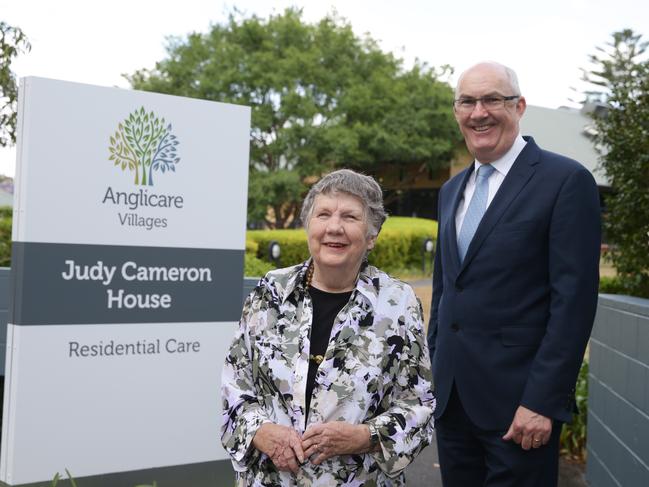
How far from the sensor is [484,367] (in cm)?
251

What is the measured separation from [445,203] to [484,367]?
67 centimetres

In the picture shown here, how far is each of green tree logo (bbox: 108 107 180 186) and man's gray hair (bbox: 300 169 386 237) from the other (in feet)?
5.54

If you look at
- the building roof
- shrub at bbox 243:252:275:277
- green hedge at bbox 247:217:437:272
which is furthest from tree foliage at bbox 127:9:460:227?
shrub at bbox 243:252:275:277

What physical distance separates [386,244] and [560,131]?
663 inches

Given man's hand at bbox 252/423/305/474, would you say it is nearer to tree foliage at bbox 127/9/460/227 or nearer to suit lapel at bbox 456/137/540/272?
suit lapel at bbox 456/137/540/272

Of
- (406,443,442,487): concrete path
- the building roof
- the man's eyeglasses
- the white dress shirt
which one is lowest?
(406,443,442,487): concrete path

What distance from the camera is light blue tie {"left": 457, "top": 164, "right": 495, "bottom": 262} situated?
2596 millimetres

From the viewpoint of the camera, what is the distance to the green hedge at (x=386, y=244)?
1480 cm

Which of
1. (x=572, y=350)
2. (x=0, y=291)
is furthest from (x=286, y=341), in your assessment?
(x=0, y=291)

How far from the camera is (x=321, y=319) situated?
2.23 metres

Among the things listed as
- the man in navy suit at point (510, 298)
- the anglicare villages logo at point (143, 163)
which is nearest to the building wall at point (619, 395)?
the man in navy suit at point (510, 298)

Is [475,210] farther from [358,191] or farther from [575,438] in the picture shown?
[575,438]

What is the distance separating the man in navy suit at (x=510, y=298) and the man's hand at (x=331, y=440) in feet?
1.96

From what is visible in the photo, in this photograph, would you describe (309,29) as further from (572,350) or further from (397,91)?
(572,350)
